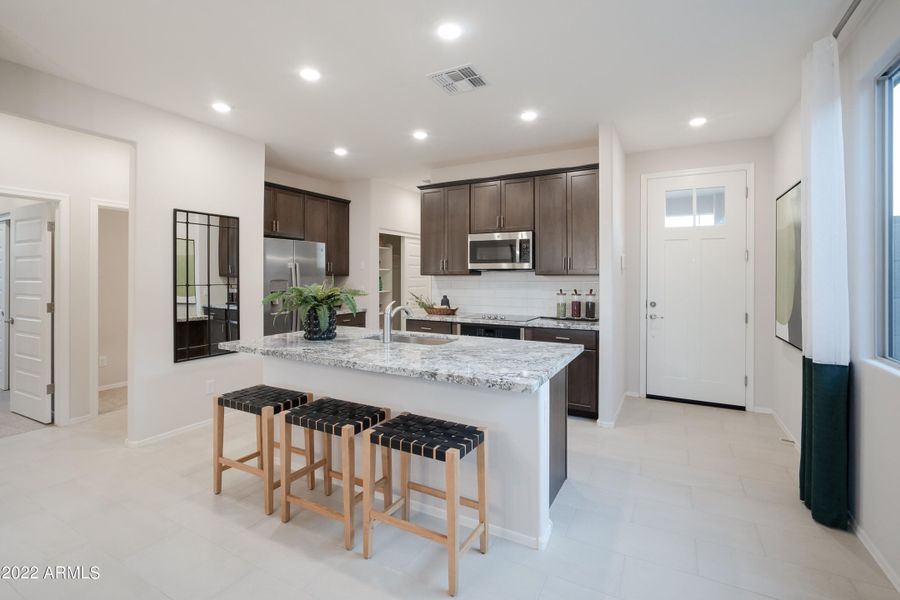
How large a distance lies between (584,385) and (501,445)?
2.07 meters

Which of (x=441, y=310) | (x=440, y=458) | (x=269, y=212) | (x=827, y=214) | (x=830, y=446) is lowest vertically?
(x=830, y=446)

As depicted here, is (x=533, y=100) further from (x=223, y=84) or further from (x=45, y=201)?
(x=45, y=201)

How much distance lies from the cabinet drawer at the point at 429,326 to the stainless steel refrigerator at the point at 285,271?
120 cm

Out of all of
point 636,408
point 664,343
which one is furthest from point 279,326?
point 664,343

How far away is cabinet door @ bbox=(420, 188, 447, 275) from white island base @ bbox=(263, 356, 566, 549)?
272 centimetres

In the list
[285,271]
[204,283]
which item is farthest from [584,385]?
[204,283]

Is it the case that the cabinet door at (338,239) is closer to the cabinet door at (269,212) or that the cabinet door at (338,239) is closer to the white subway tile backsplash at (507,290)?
the cabinet door at (269,212)

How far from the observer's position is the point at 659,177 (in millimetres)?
4613

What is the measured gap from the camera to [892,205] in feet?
6.78

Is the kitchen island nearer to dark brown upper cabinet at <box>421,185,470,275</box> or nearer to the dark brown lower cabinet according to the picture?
the dark brown lower cabinet

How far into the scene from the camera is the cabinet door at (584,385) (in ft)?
13.1

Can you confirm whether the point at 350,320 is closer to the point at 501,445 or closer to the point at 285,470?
the point at 285,470

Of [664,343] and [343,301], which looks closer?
[343,301]

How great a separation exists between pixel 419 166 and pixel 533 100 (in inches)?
87.2
